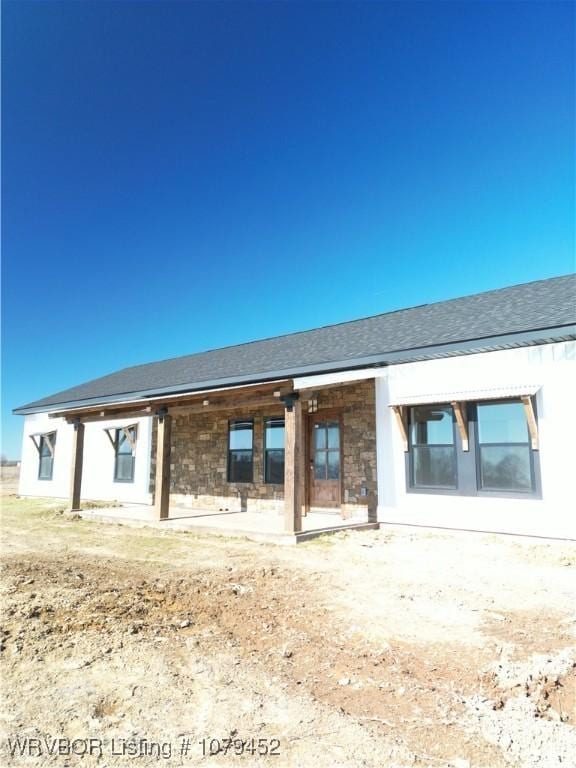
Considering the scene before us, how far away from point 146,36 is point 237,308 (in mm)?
10895

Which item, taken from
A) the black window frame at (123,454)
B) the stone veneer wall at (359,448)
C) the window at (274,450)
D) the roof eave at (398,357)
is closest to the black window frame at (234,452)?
the window at (274,450)

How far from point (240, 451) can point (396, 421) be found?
439cm

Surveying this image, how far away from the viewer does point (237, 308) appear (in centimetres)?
1877

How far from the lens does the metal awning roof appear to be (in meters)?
6.78

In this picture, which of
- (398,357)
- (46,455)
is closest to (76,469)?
(46,455)

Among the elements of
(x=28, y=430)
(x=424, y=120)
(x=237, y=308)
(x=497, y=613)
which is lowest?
(x=497, y=613)

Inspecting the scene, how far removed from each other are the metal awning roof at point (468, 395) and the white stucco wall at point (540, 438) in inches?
2.5

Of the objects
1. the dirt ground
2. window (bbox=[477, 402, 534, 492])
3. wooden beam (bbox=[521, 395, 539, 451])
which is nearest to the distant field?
the dirt ground

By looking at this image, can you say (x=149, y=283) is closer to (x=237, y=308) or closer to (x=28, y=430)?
(x=237, y=308)

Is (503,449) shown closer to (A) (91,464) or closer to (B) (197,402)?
(B) (197,402)

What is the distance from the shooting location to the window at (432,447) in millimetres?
7664

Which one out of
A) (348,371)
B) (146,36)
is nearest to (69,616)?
(348,371)

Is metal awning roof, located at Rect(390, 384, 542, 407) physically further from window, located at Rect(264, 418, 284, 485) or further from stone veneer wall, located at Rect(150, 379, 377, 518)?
window, located at Rect(264, 418, 284, 485)

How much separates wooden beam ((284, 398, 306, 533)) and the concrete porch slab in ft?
0.73
